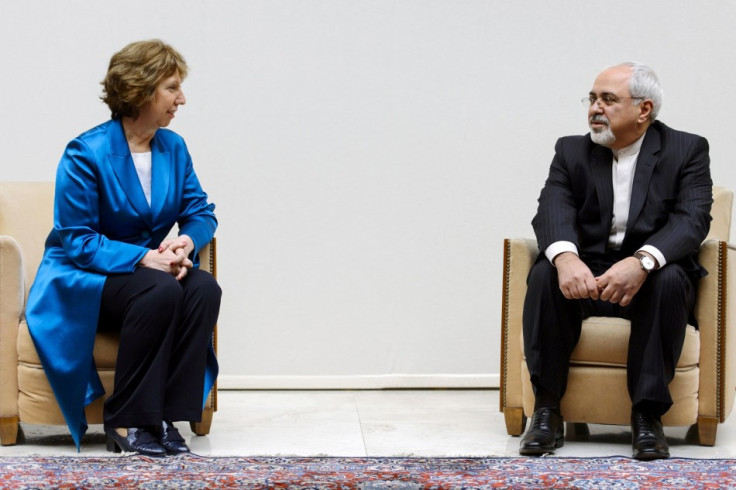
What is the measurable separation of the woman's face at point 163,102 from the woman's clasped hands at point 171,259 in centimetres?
36

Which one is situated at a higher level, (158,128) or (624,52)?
(624,52)

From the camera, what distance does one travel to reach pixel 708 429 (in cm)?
317

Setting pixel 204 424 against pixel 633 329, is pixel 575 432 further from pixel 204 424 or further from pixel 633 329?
pixel 204 424

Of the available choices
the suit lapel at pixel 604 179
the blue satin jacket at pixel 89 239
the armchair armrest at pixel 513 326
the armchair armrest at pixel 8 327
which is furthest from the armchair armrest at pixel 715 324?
the armchair armrest at pixel 8 327

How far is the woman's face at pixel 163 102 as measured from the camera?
3170mm

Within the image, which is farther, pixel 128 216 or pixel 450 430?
pixel 450 430

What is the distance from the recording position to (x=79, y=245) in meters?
3.06

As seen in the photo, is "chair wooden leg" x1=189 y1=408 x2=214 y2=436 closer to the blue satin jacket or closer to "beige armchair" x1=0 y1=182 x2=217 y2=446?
the blue satin jacket

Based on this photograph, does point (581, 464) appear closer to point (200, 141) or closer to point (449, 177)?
point (449, 177)

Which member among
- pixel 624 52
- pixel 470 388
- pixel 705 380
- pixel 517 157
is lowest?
pixel 470 388

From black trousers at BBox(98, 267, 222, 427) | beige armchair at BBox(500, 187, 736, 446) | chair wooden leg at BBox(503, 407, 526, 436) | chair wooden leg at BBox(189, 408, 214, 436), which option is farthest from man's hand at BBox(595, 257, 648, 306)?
chair wooden leg at BBox(189, 408, 214, 436)

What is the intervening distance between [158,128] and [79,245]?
0.46m

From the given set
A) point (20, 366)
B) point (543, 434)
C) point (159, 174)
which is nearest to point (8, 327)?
point (20, 366)

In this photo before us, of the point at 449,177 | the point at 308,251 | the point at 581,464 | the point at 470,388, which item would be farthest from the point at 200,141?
the point at 581,464
